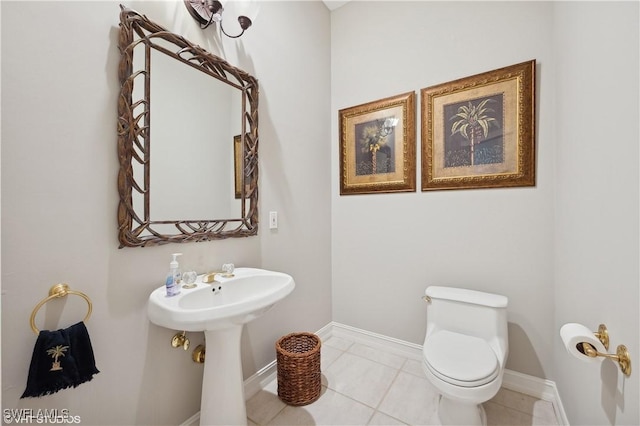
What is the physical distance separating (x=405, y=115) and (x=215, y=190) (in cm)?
144

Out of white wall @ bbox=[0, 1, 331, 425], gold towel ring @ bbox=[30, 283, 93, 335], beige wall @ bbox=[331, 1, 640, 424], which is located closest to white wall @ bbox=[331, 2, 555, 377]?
beige wall @ bbox=[331, 1, 640, 424]

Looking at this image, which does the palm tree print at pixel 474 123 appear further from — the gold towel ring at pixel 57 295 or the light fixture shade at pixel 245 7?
the gold towel ring at pixel 57 295

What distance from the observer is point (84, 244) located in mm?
967

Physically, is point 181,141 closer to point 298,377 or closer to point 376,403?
point 298,377

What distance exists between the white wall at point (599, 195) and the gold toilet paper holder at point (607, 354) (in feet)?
0.09

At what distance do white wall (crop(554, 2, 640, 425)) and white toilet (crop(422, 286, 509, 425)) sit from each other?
11.8 inches

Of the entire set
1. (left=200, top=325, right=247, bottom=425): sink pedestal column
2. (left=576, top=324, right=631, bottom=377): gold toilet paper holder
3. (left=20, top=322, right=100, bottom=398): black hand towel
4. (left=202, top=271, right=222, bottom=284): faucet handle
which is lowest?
(left=200, top=325, right=247, bottom=425): sink pedestal column

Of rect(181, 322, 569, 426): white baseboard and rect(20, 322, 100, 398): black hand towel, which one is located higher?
rect(20, 322, 100, 398): black hand towel

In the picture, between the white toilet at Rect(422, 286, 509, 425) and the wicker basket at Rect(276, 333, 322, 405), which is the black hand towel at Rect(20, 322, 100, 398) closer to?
the wicker basket at Rect(276, 333, 322, 405)

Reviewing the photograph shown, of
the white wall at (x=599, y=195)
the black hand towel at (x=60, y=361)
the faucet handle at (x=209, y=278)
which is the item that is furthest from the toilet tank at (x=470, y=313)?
the black hand towel at (x=60, y=361)

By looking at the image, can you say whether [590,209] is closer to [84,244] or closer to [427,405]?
[427,405]

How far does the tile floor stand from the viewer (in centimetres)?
140

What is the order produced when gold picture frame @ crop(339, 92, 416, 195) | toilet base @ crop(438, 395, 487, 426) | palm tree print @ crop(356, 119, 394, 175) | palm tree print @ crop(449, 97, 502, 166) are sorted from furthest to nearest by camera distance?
1. palm tree print @ crop(356, 119, 394, 175)
2. gold picture frame @ crop(339, 92, 416, 195)
3. palm tree print @ crop(449, 97, 502, 166)
4. toilet base @ crop(438, 395, 487, 426)

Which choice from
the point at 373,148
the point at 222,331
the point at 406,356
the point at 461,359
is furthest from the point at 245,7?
the point at 406,356
